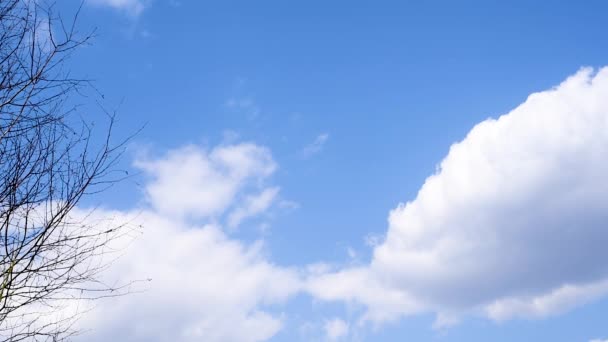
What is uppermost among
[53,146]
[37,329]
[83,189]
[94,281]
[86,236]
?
[53,146]

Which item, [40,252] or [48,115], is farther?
[48,115]

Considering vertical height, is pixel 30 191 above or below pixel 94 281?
above

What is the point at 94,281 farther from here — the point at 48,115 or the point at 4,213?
the point at 48,115

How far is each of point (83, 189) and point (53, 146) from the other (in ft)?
1.64

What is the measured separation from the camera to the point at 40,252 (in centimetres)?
476

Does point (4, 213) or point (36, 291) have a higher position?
point (4, 213)

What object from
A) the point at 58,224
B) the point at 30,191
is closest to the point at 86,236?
the point at 58,224

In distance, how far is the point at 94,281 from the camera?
5.01 meters

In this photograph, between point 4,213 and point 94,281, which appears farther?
point 94,281

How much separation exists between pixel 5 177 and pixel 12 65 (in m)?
0.99

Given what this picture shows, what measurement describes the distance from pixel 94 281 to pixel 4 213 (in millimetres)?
942

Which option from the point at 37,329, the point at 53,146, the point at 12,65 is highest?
the point at 12,65

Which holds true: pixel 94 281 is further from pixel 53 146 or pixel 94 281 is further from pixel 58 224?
pixel 53 146

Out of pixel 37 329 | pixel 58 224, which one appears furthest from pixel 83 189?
pixel 37 329
